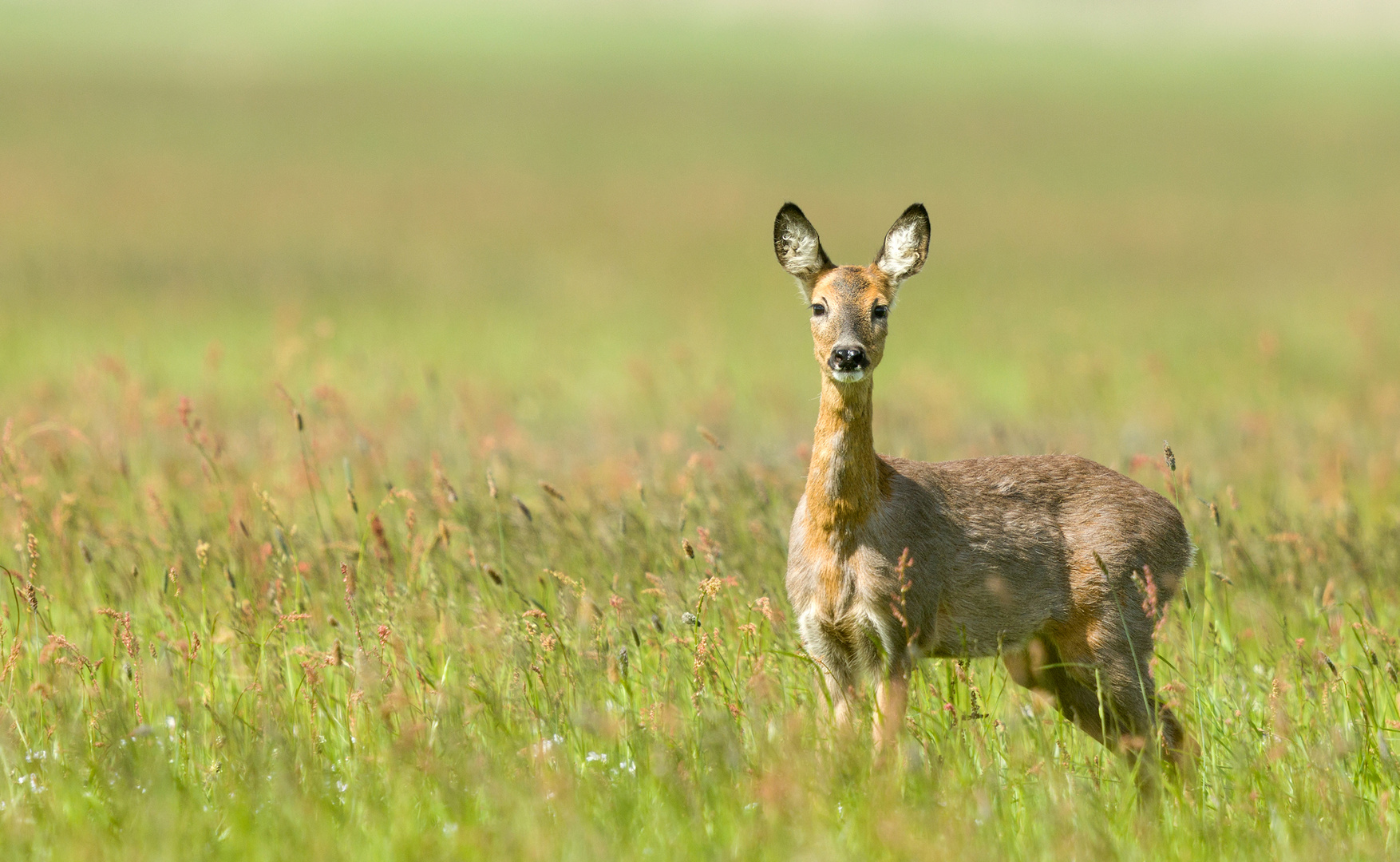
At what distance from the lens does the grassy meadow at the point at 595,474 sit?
4.29 metres

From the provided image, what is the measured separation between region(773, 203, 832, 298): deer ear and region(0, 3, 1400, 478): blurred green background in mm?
2483

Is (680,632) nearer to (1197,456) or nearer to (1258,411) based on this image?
(1197,456)

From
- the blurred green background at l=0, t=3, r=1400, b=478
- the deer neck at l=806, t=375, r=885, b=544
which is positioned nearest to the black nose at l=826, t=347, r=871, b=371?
the deer neck at l=806, t=375, r=885, b=544

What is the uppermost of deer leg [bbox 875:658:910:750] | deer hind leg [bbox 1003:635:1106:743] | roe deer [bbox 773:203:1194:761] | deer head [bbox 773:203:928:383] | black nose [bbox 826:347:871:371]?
deer head [bbox 773:203:928:383]

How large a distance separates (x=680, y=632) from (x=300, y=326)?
49.3ft

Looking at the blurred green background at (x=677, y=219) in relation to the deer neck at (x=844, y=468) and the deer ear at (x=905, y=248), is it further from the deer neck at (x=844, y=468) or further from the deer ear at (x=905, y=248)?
the deer ear at (x=905, y=248)

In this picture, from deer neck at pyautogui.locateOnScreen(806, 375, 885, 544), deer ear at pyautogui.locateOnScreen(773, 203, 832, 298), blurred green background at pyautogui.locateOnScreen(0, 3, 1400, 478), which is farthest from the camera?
blurred green background at pyautogui.locateOnScreen(0, 3, 1400, 478)

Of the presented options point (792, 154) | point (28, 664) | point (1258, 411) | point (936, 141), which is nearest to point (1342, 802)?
point (28, 664)

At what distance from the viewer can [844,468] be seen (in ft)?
17.7

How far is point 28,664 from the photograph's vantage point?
A: 5.40m

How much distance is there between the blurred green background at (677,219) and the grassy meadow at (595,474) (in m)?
0.19

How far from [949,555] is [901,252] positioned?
4.09 ft

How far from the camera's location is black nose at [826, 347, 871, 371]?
17.1ft

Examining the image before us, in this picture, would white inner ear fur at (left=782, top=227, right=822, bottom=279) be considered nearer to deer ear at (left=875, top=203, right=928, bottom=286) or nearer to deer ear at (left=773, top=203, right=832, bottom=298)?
deer ear at (left=773, top=203, right=832, bottom=298)
